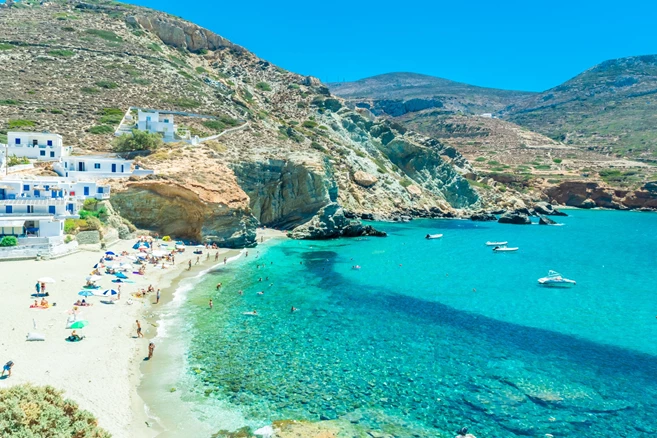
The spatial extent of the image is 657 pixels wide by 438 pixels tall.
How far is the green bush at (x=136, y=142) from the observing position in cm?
5056

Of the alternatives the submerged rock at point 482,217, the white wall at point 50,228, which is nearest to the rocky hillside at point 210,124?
the submerged rock at point 482,217

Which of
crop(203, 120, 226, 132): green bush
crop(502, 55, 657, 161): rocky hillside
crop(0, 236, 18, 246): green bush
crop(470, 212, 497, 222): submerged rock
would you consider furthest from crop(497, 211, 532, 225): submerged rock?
crop(502, 55, 657, 161): rocky hillside

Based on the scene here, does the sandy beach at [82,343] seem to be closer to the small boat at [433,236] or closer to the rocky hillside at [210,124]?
the rocky hillside at [210,124]

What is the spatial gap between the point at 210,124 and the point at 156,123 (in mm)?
9999

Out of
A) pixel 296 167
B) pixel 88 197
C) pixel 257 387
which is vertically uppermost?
pixel 296 167

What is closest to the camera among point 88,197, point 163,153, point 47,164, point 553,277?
point 553,277

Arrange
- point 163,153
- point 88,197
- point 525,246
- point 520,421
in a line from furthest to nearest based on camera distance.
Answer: point 525,246 → point 163,153 → point 88,197 → point 520,421

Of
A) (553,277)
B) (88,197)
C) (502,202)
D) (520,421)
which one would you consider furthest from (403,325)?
(502,202)

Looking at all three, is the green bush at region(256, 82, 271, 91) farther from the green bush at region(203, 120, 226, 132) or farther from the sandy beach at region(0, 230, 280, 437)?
the sandy beach at region(0, 230, 280, 437)

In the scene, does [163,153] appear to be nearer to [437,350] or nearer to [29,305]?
[29,305]

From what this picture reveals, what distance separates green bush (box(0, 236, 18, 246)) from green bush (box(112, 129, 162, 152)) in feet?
73.5

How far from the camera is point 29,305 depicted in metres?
22.1

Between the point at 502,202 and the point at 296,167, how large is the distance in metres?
58.5

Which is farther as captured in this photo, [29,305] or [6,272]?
[6,272]
